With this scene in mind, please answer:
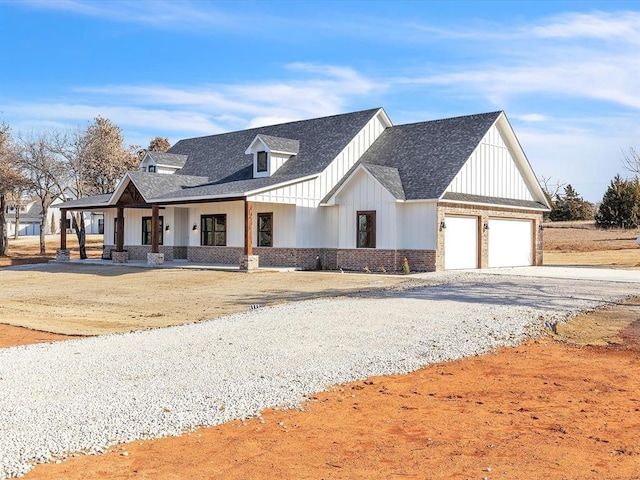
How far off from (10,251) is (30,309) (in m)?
33.7

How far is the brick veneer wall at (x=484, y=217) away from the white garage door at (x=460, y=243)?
263 mm

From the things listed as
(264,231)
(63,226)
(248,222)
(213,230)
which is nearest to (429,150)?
(264,231)

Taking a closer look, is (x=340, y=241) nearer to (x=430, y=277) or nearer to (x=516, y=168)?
(x=430, y=277)

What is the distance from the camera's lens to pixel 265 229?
2964cm

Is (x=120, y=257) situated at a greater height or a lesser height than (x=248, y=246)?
lesser

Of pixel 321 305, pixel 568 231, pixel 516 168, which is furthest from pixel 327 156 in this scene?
pixel 568 231

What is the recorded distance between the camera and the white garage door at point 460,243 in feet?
86.8

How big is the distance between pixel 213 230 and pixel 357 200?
8226mm

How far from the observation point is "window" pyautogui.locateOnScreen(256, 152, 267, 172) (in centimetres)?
3148

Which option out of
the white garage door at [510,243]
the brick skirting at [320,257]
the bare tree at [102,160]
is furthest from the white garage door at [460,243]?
the bare tree at [102,160]

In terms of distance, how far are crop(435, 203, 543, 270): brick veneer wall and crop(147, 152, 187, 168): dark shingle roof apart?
17.9 m

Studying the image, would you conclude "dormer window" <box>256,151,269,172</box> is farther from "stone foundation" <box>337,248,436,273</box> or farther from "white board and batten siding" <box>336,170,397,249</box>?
"stone foundation" <box>337,248,436,273</box>

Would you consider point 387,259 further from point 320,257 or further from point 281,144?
Answer: point 281,144

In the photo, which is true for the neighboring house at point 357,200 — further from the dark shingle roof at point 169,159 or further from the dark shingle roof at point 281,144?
the dark shingle roof at point 169,159
